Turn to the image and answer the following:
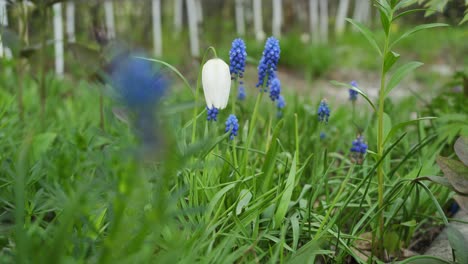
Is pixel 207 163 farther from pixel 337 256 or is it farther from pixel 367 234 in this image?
pixel 367 234

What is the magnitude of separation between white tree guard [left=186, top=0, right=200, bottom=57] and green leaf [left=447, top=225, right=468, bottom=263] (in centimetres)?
624

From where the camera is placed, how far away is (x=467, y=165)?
1151mm

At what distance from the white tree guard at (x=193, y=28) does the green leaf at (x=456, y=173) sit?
615cm

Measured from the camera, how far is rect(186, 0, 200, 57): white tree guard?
283 inches

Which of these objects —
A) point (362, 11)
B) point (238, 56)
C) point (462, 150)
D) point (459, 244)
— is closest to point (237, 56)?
point (238, 56)

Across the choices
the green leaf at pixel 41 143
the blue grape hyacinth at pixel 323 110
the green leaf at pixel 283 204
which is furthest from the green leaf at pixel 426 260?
the green leaf at pixel 41 143

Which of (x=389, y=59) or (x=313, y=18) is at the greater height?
(x=313, y=18)

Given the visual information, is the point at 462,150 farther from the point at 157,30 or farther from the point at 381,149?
the point at 157,30

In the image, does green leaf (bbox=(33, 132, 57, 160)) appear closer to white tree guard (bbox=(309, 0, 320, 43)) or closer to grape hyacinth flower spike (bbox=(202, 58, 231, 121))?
grape hyacinth flower spike (bbox=(202, 58, 231, 121))

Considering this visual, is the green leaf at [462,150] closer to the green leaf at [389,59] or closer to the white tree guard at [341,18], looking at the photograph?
the green leaf at [389,59]

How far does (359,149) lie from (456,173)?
471 mm

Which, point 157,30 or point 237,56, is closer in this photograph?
point 237,56

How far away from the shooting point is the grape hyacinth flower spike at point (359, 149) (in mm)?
1622

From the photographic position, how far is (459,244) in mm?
1091
